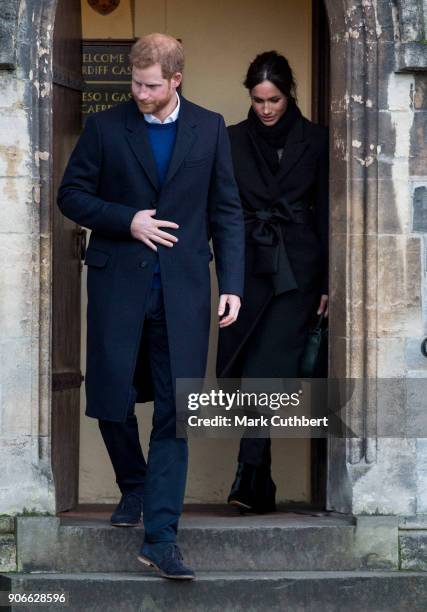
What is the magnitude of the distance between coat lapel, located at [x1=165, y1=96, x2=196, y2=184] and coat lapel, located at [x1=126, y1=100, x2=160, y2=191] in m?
0.06

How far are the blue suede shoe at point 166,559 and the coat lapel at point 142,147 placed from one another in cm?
141

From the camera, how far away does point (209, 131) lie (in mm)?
7422

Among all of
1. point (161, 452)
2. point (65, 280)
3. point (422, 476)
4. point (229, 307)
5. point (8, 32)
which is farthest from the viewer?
point (65, 280)

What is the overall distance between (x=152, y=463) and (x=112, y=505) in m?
1.84

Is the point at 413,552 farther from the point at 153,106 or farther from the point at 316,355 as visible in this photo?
the point at 153,106

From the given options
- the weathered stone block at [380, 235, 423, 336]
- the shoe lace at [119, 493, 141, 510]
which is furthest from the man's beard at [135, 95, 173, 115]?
the shoe lace at [119, 493, 141, 510]

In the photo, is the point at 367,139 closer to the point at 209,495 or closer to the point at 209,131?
the point at 209,131

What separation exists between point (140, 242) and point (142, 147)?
15.0 inches

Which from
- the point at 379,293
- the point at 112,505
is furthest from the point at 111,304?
the point at 112,505

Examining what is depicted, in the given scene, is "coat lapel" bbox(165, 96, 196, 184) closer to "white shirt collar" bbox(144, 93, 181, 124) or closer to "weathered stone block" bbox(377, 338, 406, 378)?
"white shirt collar" bbox(144, 93, 181, 124)

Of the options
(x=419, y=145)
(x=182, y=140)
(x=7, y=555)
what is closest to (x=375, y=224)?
(x=419, y=145)

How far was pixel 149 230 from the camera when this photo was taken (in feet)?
23.7

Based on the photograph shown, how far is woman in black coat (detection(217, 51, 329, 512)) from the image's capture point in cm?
826

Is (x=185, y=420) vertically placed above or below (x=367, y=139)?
below
